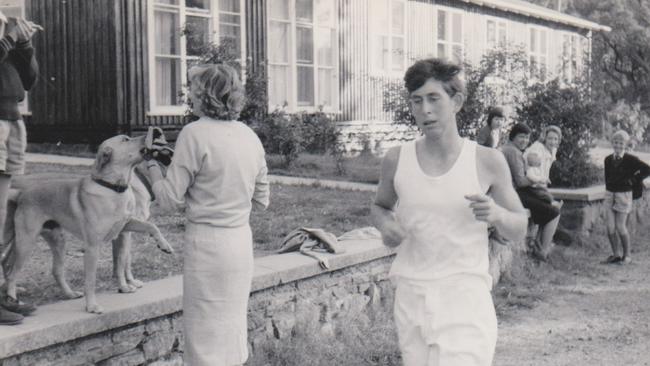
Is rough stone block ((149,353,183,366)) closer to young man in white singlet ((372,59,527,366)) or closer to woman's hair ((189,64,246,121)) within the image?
woman's hair ((189,64,246,121))

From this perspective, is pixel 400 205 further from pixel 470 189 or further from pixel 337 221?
pixel 337 221

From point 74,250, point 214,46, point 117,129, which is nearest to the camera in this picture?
point 74,250

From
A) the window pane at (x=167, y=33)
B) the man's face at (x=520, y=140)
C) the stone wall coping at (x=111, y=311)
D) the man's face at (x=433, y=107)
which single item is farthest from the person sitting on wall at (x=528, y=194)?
the window pane at (x=167, y=33)

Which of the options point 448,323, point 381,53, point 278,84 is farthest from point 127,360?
point 381,53

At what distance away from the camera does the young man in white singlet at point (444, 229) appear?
345 cm

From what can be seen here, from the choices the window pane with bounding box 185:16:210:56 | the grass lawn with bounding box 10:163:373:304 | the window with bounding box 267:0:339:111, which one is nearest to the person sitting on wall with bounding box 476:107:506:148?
the grass lawn with bounding box 10:163:373:304

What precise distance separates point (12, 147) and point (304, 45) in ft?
50.8

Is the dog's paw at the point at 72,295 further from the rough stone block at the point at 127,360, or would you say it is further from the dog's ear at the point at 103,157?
the dog's ear at the point at 103,157

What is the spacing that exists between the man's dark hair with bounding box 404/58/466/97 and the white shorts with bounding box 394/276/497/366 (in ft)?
2.69

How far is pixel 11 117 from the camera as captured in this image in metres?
4.74

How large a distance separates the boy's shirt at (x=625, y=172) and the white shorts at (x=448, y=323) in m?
8.18

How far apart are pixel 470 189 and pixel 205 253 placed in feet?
4.61

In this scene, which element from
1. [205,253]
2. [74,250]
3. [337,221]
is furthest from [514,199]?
[337,221]

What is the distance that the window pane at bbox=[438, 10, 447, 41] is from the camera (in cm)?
2536
